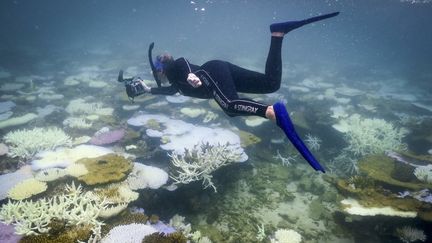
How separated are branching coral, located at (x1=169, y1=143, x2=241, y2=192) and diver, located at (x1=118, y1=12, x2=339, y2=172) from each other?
1.61m

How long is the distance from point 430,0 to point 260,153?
36.8 m

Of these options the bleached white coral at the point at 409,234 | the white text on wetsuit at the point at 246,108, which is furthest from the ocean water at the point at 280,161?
the white text on wetsuit at the point at 246,108

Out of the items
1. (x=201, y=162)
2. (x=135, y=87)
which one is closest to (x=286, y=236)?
(x=201, y=162)

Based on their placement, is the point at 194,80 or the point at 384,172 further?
the point at 384,172

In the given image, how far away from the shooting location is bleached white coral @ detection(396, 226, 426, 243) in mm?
5281

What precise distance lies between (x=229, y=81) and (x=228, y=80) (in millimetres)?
23

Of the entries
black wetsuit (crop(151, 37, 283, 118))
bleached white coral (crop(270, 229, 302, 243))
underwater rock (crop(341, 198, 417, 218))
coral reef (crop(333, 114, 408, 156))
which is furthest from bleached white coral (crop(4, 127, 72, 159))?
coral reef (crop(333, 114, 408, 156))

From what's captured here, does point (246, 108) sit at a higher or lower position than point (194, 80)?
lower

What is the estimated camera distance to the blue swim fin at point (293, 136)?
3555 millimetres

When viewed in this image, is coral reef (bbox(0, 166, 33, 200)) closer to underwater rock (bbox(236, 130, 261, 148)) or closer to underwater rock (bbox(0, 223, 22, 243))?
underwater rock (bbox(0, 223, 22, 243))

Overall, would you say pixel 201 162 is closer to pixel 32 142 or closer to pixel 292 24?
pixel 292 24

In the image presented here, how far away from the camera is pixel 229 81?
4625mm

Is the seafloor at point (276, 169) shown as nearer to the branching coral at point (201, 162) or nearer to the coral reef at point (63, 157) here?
the branching coral at point (201, 162)

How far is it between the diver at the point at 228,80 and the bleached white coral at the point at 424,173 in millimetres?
4445
